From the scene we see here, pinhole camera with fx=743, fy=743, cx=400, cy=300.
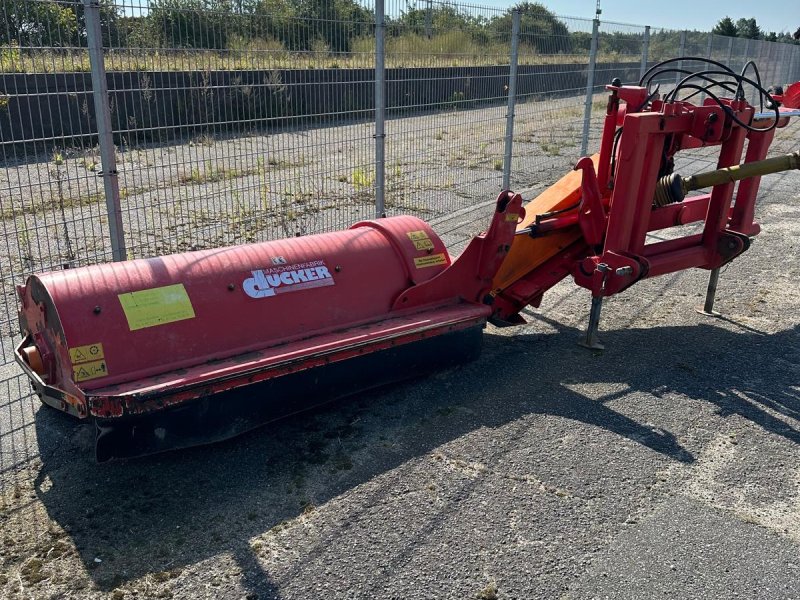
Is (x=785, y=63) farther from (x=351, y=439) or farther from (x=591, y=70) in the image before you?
(x=351, y=439)

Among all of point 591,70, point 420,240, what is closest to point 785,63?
point 591,70

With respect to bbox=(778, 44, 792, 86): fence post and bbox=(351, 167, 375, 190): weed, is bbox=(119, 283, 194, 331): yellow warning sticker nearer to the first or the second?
bbox=(351, 167, 375, 190): weed

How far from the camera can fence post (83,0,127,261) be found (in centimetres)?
426

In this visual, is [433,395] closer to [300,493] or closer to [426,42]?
[300,493]

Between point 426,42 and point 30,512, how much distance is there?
5.50 metres

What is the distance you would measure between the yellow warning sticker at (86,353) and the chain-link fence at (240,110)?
0.70m

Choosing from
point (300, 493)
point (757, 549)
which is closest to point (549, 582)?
point (757, 549)

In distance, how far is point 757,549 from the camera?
308 centimetres

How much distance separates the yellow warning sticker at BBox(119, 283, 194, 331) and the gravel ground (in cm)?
68

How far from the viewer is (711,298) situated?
569 cm

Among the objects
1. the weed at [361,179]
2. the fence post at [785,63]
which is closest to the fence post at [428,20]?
the weed at [361,179]

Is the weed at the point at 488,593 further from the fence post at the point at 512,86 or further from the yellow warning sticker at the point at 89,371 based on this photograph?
the fence post at the point at 512,86

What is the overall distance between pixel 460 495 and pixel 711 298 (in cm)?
327

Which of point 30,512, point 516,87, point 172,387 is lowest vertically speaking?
point 30,512
